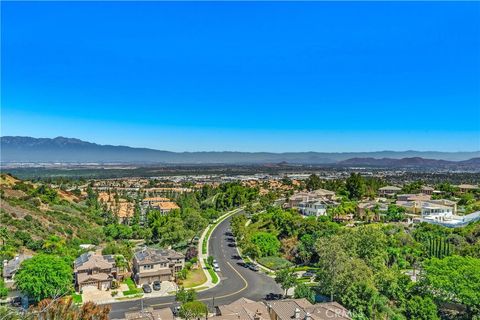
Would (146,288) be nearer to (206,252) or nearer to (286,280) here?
(286,280)

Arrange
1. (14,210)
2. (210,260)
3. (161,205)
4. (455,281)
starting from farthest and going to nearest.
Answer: (161,205)
(14,210)
(210,260)
(455,281)

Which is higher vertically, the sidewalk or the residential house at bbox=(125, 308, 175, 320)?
the residential house at bbox=(125, 308, 175, 320)

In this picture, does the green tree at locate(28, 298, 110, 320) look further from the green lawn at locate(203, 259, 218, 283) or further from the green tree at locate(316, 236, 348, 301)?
the green tree at locate(316, 236, 348, 301)

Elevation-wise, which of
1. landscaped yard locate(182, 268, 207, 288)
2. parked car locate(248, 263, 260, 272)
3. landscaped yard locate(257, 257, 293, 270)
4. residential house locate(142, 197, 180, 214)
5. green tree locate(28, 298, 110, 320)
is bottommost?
landscaped yard locate(182, 268, 207, 288)

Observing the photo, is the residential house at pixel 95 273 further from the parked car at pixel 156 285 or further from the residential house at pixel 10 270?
the residential house at pixel 10 270

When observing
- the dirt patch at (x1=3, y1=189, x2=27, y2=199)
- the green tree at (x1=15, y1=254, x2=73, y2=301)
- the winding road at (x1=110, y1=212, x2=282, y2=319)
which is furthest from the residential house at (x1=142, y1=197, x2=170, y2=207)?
the green tree at (x1=15, y1=254, x2=73, y2=301)

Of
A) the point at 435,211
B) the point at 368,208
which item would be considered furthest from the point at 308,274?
the point at 435,211

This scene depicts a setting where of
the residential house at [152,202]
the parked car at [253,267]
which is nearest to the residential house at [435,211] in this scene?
the parked car at [253,267]
